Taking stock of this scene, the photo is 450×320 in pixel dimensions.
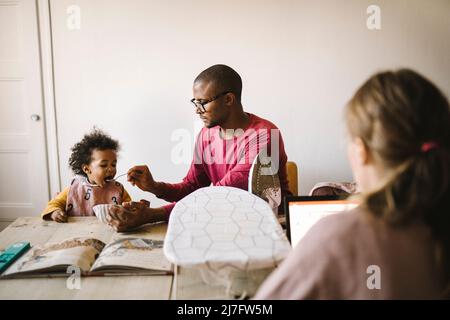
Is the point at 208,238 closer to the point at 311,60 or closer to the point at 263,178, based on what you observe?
the point at 263,178

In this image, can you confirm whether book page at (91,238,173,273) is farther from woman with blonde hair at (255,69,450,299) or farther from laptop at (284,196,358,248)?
woman with blonde hair at (255,69,450,299)

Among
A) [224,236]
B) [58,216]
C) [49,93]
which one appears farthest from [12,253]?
[49,93]

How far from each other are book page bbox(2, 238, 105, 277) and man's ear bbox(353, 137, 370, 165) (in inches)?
31.5

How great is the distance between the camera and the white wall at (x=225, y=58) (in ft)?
10.0

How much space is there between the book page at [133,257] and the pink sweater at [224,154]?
549 millimetres

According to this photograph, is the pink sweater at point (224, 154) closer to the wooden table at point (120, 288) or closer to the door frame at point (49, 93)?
the wooden table at point (120, 288)

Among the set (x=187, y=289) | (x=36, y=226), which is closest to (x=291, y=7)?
(x=36, y=226)

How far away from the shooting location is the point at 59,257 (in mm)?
1189

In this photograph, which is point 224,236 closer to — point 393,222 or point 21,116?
point 393,222

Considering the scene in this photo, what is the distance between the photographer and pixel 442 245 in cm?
66

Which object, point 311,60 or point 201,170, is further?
point 311,60

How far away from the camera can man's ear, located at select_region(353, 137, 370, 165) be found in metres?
0.69

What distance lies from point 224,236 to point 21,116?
2841 millimetres

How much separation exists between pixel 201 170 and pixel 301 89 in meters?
1.38
